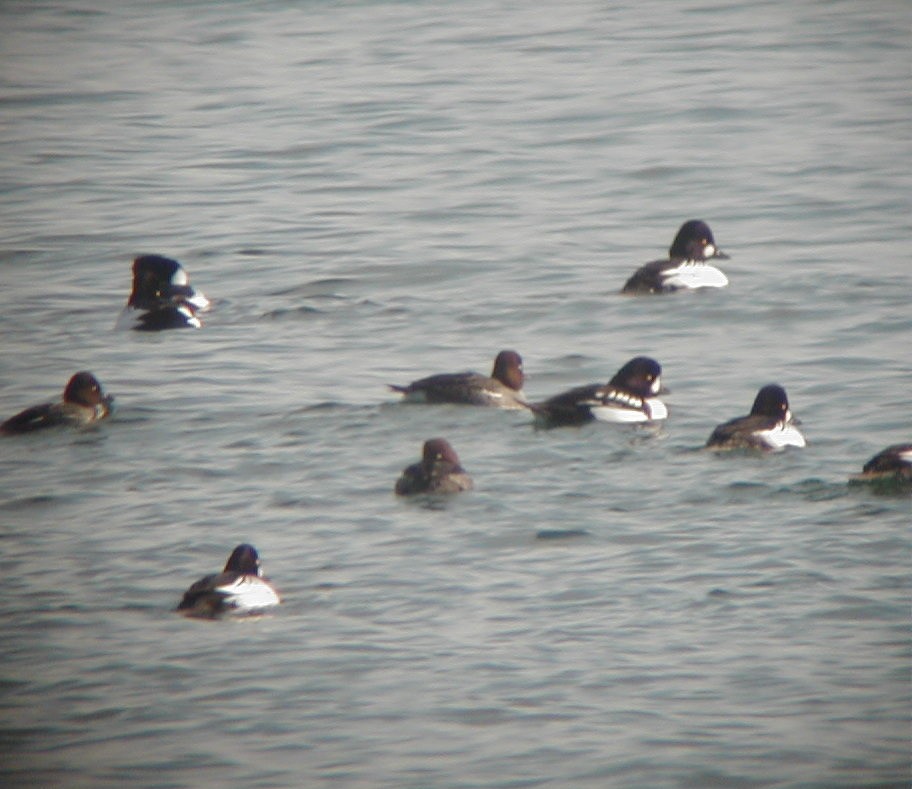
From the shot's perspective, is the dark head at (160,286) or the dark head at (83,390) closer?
the dark head at (83,390)

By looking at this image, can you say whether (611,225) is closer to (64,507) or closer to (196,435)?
(196,435)

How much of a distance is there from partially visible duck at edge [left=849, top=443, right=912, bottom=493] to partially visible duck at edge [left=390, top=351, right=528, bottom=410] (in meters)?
2.85

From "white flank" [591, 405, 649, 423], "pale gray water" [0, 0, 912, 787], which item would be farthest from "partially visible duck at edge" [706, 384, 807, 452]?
"white flank" [591, 405, 649, 423]

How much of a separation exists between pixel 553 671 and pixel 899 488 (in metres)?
2.90

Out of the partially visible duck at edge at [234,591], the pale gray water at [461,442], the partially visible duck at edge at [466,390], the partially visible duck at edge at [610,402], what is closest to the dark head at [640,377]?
the partially visible duck at edge at [610,402]

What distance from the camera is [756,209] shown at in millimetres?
20562

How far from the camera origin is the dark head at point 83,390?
1359cm

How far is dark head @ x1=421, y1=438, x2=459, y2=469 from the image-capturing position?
11.7m

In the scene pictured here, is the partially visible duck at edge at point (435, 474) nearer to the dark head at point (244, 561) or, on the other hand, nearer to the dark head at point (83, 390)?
the dark head at point (244, 561)

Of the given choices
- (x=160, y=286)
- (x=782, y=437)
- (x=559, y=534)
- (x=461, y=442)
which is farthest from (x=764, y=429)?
(x=160, y=286)

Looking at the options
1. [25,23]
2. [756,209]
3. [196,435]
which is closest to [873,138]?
[756,209]

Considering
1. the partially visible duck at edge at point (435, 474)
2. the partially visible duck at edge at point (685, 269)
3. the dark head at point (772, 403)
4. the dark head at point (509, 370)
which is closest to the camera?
the partially visible duck at edge at point (435, 474)

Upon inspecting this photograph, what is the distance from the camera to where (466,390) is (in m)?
13.5

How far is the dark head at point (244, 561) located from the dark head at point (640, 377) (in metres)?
3.79
